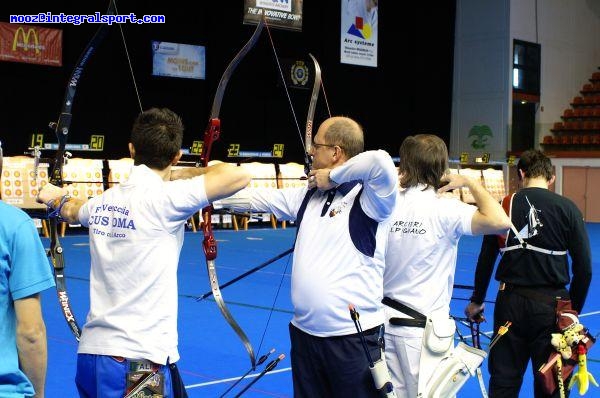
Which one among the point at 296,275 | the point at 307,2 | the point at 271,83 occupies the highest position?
the point at 307,2

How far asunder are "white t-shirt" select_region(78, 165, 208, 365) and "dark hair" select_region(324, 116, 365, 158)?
62 cm

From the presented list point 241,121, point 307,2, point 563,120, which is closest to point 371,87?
point 307,2

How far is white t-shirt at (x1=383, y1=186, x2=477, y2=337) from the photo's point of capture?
3256 mm

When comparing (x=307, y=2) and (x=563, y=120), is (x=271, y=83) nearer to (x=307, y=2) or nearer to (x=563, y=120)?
(x=307, y=2)

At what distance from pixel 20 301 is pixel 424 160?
5.74 ft

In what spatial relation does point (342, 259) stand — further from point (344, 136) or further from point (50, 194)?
point (50, 194)

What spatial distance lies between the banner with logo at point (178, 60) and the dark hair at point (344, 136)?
603 inches

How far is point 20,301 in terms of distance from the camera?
2078 mm

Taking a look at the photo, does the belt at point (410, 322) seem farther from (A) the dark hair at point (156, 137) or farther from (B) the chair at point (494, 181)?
(B) the chair at point (494, 181)

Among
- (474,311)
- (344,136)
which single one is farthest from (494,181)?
(344,136)

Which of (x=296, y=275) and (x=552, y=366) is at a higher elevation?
(x=296, y=275)

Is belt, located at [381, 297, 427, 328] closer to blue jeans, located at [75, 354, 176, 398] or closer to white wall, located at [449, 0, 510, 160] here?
blue jeans, located at [75, 354, 176, 398]

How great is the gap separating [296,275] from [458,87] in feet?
74.2

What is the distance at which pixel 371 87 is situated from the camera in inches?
887
